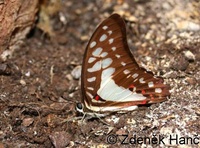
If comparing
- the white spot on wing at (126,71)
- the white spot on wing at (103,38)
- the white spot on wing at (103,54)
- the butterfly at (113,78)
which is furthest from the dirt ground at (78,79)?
the white spot on wing at (103,38)

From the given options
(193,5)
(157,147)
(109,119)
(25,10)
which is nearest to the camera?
(157,147)

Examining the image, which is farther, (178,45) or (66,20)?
(66,20)

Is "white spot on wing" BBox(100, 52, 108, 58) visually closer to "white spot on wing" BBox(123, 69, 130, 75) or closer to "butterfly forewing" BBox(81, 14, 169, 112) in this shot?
"butterfly forewing" BBox(81, 14, 169, 112)

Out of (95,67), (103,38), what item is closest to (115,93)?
(95,67)

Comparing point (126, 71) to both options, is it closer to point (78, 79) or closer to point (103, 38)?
point (103, 38)

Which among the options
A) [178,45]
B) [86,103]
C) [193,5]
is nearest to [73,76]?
[86,103]

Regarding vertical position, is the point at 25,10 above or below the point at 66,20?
above

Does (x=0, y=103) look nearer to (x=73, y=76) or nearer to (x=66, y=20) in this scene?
(x=73, y=76)
